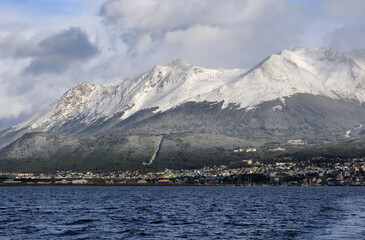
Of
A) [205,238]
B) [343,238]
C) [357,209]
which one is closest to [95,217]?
[205,238]

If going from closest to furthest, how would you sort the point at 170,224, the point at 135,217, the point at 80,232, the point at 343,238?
the point at 343,238, the point at 80,232, the point at 170,224, the point at 135,217

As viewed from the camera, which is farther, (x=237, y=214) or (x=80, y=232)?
(x=237, y=214)

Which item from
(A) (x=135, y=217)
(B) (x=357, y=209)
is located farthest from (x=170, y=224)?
(B) (x=357, y=209)

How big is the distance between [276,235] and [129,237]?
77.6 ft

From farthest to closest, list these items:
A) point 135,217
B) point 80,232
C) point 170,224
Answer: point 135,217
point 170,224
point 80,232

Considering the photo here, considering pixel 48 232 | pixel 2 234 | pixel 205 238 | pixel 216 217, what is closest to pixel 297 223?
pixel 216 217

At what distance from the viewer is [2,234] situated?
302 feet

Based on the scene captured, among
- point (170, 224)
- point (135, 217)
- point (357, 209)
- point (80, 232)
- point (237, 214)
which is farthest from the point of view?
point (357, 209)

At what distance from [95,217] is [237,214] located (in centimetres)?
3288

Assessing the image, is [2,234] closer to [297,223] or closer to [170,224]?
[170,224]

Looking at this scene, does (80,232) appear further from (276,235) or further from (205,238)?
(276,235)

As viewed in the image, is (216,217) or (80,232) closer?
(80,232)

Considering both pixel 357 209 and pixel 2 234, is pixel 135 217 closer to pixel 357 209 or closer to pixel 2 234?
pixel 2 234

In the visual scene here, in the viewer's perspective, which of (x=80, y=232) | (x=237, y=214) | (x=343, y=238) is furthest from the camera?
(x=237, y=214)
